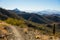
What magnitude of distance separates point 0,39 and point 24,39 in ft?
9.74

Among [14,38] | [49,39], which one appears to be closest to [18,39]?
[14,38]

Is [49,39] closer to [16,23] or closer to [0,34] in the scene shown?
[0,34]

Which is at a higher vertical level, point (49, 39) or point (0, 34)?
point (0, 34)

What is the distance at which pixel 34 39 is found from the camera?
60.6 feet

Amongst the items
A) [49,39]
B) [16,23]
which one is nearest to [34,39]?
[49,39]

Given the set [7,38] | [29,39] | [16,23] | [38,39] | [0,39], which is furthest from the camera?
[16,23]

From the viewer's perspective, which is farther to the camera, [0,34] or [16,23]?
[16,23]

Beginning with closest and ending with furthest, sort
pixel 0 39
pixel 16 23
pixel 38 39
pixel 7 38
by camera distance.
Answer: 1. pixel 0 39
2. pixel 7 38
3. pixel 38 39
4. pixel 16 23

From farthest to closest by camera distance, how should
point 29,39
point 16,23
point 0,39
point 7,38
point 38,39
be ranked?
1. point 16,23
2. point 38,39
3. point 29,39
4. point 7,38
5. point 0,39

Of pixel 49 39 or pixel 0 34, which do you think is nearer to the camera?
pixel 0 34

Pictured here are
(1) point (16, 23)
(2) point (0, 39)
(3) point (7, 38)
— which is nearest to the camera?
(2) point (0, 39)

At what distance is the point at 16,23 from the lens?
29.8 m

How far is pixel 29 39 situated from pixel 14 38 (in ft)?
6.15

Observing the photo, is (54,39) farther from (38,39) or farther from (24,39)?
(24,39)
